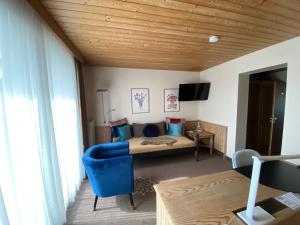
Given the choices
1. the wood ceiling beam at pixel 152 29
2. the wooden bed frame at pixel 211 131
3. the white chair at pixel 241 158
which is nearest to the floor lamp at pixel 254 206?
the white chair at pixel 241 158

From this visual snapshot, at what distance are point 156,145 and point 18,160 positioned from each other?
A: 2476 millimetres

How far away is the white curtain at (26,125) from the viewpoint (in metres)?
1.00

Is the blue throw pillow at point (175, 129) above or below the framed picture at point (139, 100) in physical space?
below

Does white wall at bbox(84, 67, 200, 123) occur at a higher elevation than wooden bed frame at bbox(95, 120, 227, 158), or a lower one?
higher

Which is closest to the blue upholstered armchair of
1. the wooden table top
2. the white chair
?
the wooden table top

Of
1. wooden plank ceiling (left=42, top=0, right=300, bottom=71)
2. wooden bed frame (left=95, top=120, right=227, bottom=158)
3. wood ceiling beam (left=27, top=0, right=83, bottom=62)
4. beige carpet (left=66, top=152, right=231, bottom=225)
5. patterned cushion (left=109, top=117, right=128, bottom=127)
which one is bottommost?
beige carpet (left=66, top=152, right=231, bottom=225)

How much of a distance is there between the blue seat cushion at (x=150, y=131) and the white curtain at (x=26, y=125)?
2.31m

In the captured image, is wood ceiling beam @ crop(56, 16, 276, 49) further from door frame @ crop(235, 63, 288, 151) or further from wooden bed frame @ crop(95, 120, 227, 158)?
wooden bed frame @ crop(95, 120, 227, 158)

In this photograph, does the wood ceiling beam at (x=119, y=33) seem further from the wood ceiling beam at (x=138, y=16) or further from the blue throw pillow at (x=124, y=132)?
the blue throw pillow at (x=124, y=132)

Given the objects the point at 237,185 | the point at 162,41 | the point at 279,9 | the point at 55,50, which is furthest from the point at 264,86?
the point at 55,50

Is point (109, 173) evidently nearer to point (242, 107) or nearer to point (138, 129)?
point (138, 129)

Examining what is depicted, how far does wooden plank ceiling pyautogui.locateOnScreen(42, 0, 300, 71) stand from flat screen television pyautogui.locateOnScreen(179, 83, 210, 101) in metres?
1.47

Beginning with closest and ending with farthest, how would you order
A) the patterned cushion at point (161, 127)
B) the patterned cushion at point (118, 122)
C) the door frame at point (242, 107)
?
the door frame at point (242, 107) < the patterned cushion at point (118, 122) < the patterned cushion at point (161, 127)

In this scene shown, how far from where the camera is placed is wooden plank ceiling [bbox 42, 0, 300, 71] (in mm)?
1386
